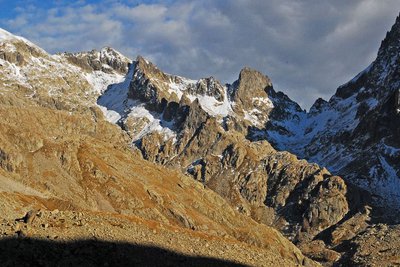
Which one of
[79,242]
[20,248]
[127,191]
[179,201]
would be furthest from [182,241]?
[179,201]

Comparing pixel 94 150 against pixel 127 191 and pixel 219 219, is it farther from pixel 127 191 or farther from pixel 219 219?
pixel 219 219

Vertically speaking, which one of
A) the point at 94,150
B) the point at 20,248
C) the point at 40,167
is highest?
the point at 94,150

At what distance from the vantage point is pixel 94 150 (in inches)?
6363

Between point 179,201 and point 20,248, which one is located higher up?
point 179,201

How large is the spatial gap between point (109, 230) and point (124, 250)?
3186 mm

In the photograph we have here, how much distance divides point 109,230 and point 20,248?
434 inches

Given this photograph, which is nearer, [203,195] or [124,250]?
[124,250]

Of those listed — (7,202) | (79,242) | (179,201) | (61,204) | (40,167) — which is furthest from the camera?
(179,201)

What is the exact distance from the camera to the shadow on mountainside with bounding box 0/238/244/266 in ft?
153

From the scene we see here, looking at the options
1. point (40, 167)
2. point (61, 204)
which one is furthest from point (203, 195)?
point (61, 204)

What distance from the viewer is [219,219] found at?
172 metres

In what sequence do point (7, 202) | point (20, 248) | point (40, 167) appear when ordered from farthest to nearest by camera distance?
1. point (40, 167)
2. point (7, 202)
3. point (20, 248)

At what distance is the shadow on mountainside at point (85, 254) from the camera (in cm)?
4678

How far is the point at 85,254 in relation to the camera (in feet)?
167
